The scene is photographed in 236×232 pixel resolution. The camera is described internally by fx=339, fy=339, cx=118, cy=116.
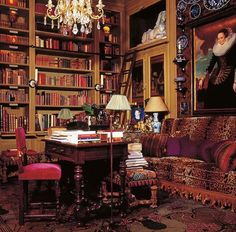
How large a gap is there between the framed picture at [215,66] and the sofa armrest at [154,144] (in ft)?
2.84

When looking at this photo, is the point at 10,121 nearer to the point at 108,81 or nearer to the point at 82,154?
the point at 108,81

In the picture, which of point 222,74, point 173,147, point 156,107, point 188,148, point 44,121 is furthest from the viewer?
point 44,121

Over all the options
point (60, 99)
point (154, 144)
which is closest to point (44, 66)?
point (60, 99)

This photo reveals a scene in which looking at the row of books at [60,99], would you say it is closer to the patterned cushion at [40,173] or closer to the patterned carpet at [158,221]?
the patterned carpet at [158,221]

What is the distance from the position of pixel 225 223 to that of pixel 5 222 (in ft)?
6.72

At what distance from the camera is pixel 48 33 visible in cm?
639

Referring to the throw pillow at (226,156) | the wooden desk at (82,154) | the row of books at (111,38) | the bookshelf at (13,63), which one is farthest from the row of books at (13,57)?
the throw pillow at (226,156)

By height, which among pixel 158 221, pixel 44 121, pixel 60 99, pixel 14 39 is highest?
pixel 14 39

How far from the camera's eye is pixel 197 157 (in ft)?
14.8

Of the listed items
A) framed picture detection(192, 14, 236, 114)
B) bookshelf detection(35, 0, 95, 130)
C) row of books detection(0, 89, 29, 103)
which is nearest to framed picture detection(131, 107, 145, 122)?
framed picture detection(192, 14, 236, 114)

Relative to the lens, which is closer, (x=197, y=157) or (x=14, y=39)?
(x=197, y=157)

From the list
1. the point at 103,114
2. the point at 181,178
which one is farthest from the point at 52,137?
the point at 181,178

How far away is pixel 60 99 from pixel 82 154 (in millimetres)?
3646

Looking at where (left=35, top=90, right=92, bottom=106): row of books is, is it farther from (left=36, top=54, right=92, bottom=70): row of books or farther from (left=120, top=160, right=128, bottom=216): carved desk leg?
(left=120, top=160, right=128, bottom=216): carved desk leg
